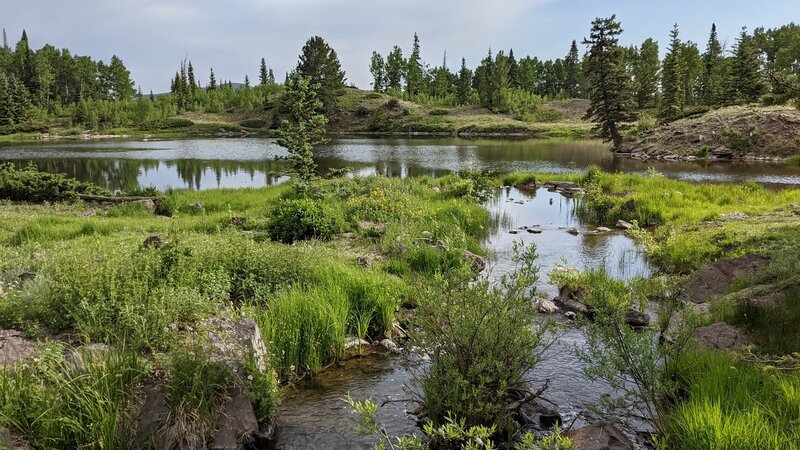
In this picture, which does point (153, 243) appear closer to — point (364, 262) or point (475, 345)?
point (364, 262)

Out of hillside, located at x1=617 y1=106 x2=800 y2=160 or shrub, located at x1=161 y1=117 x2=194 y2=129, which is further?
shrub, located at x1=161 y1=117 x2=194 y2=129

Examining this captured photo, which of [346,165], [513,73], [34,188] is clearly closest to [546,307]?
[34,188]

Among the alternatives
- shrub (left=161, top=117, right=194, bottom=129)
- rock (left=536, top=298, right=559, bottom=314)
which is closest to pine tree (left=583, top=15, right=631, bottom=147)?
rock (left=536, top=298, right=559, bottom=314)

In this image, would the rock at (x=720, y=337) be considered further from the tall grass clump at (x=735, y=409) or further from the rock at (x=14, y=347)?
the rock at (x=14, y=347)

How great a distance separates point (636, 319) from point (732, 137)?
47.1 meters

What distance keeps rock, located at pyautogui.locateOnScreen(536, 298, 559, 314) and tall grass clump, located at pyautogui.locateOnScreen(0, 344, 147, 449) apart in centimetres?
708

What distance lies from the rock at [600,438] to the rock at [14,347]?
19.3ft

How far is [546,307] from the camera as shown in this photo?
967cm

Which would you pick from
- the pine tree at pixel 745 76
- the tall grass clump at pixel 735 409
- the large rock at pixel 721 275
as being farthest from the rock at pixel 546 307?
the pine tree at pixel 745 76

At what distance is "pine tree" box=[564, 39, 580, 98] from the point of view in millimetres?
134625

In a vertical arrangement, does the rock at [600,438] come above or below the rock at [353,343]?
above

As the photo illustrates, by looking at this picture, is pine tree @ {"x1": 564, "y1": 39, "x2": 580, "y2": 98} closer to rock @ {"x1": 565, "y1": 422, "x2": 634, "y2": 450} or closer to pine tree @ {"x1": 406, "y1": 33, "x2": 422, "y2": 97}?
pine tree @ {"x1": 406, "y1": 33, "x2": 422, "y2": 97}

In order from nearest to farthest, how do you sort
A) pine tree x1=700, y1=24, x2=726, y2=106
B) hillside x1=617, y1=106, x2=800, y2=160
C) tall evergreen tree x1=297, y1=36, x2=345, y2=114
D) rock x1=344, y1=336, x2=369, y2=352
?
rock x1=344, y1=336, x2=369, y2=352
hillside x1=617, y1=106, x2=800, y2=160
pine tree x1=700, y1=24, x2=726, y2=106
tall evergreen tree x1=297, y1=36, x2=345, y2=114

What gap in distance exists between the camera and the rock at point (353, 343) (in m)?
8.05
